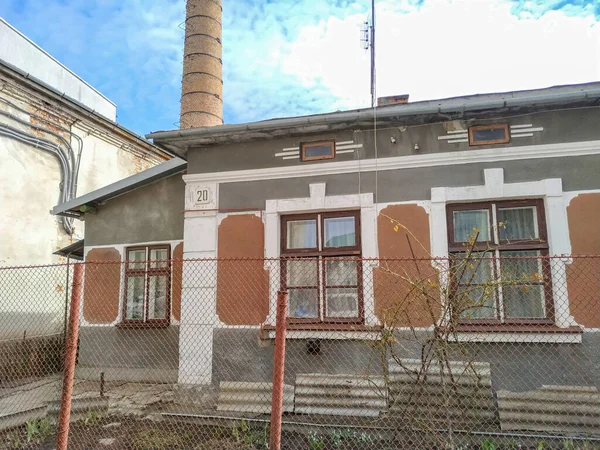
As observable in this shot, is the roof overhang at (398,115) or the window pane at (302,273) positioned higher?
the roof overhang at (398,115)

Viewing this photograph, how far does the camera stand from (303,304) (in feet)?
19.2

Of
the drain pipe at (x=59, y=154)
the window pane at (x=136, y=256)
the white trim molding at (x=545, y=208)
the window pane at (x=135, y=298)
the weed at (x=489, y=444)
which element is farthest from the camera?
the drain pipe at (x=59, y=154)

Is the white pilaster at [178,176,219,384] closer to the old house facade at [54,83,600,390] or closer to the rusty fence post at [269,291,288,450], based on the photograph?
the old house facade at [54,83,600,390]

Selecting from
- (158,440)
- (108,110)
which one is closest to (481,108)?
(158,440)

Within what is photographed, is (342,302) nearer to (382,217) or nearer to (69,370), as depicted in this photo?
(382,217)

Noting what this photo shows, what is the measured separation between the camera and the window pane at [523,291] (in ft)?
17.0

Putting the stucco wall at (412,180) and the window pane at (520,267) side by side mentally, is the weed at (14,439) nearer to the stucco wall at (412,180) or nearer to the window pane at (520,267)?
the stucco wall at (412,180)

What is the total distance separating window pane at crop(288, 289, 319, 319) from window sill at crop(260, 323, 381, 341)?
0.56 feet

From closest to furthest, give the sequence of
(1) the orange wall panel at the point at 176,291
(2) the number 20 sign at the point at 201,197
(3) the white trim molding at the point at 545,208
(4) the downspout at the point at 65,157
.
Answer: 1. (3) the white trim molding at the point at 545,208
2. (2) the number 20 sign at the point at 201,197
3. (1) the orange wall panel at the point at 176,291
4. (4) the downspout at the point at 65,157

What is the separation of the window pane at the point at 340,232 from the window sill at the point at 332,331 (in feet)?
3.60

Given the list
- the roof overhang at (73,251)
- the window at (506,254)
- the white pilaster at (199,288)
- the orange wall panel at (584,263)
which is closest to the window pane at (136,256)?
the roof overhang at (73,251)

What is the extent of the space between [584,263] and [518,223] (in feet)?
2.76

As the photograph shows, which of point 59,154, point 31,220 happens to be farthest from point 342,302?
point 59,154

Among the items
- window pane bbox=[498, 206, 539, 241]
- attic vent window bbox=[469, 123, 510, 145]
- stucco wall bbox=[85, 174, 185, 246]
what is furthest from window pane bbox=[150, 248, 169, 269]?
window pane bbox=[498, 206, 539, 241]
